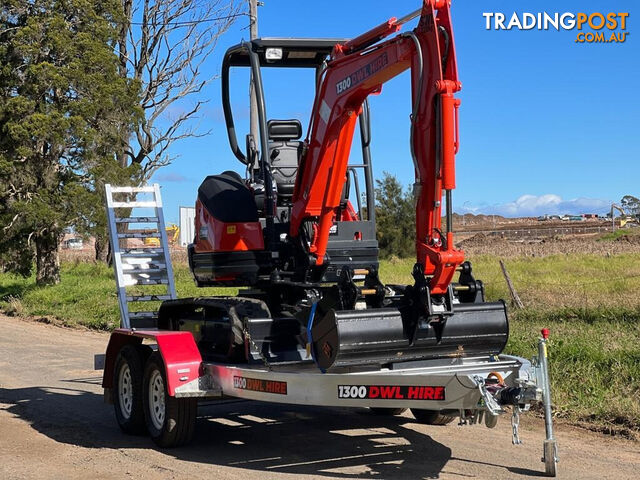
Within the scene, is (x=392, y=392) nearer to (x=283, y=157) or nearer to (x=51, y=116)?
(x=283, y=157)

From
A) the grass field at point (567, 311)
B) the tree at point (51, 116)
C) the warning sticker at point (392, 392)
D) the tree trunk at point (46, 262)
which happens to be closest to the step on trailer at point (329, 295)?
the warning sticker at point (392, 392)

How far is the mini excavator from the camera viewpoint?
7.19m

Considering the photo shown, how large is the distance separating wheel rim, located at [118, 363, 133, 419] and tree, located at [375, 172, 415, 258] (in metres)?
29.2

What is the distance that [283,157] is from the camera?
9.67 m

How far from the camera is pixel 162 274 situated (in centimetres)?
1195

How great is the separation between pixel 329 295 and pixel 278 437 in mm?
1725

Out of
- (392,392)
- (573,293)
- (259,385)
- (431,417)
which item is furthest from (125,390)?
(573,293)

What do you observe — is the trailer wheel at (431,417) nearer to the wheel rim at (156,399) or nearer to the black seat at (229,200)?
the wheel rim at (156,399)

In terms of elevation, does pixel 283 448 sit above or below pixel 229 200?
below

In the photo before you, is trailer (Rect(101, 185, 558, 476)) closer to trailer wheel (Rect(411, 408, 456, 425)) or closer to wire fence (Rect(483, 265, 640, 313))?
trailer wheel (Rect(411, 408, 456, 425))

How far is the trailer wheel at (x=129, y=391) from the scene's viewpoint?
9.16 m

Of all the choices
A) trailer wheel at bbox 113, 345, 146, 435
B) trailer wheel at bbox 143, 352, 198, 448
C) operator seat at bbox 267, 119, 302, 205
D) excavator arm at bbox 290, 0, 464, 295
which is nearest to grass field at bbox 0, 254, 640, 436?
excavator arm at bbox 290, 0, 464, 295

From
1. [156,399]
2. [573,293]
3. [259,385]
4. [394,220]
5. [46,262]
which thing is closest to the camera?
[259,385]

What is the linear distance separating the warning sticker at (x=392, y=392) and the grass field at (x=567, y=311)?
9.75 feet
